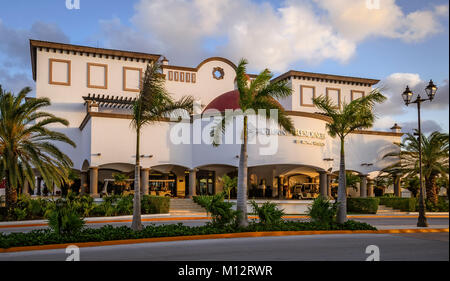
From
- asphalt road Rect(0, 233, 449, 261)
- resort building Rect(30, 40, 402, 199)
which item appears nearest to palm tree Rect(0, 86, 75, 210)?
resort building Rect(30, 40, 402, 199)

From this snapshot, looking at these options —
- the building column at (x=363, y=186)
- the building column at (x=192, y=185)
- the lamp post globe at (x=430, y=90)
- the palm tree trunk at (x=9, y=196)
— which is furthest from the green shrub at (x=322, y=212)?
the building column at (x=363, y=186)

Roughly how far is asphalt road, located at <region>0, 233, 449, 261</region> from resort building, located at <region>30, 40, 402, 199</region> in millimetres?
17740

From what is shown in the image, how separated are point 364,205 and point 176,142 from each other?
51.3 feet

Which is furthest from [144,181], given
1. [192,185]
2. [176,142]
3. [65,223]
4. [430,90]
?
[430,90]

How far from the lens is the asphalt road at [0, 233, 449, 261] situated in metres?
11.2

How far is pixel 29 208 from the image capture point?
888 inches

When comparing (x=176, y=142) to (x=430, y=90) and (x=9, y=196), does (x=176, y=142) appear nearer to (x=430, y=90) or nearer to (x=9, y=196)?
(x=9, y=196)

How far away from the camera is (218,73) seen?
43.9 metres

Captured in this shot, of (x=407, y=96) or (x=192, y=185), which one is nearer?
(x=407, y=96)

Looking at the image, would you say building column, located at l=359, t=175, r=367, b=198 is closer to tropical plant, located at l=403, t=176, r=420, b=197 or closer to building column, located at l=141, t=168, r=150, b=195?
tropical plant, located at l=403, t=176, r=420, b=197

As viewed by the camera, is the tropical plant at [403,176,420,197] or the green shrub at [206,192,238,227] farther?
the tropical plant at [403,176,420,197]

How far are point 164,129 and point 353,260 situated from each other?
2458 cm
